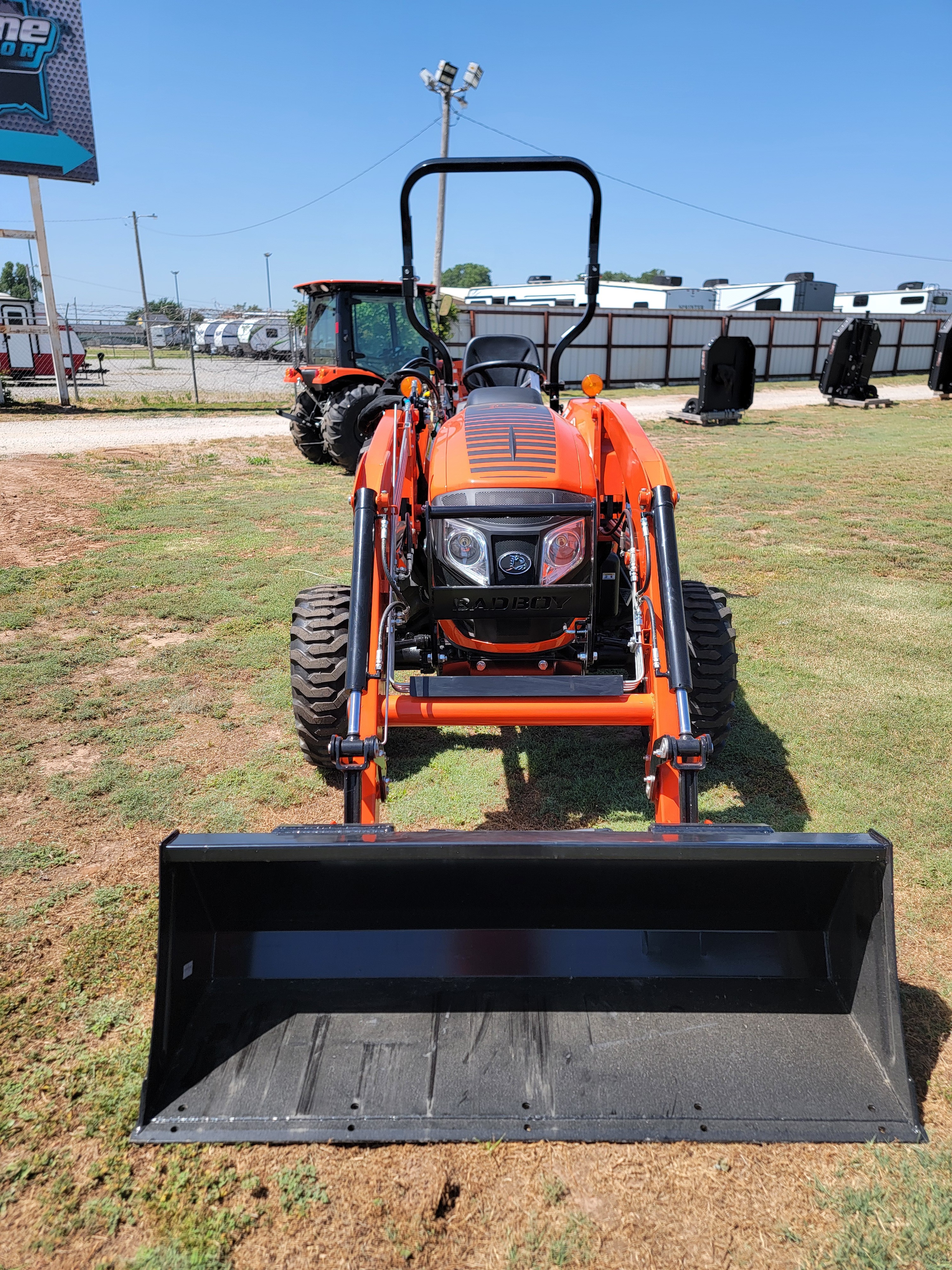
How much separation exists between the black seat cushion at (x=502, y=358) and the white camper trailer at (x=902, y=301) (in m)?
37.4

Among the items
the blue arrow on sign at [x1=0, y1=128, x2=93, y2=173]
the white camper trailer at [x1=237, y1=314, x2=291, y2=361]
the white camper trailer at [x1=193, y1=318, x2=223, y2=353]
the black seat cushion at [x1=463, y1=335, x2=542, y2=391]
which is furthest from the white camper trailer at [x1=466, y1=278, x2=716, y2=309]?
the black seat cushion at [x1=463, y1=335, x2=542, y2=391]

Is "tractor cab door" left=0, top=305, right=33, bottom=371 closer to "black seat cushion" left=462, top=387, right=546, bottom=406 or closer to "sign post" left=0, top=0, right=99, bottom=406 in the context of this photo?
"sign post" left=0, top=0, right=99, bottom=406

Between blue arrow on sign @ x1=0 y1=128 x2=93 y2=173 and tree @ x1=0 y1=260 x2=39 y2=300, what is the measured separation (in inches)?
1072

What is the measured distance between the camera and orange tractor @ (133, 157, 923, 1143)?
7.04 ft

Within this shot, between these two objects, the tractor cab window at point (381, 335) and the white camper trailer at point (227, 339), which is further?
the white camper trailer at point (227, 339)

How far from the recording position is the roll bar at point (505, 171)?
11.7 feet

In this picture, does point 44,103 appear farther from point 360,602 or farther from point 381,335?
point 360,602

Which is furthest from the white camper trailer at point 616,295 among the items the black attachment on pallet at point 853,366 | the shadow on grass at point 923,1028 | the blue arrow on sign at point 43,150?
the shadow on grass at point 923,1028

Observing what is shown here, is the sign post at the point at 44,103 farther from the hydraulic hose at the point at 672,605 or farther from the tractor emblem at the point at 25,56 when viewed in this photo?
the hydraulic hose at the point at 672,605

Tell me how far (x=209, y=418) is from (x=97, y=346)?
27.4m

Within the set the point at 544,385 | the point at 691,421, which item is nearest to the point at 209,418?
the point at 691,421

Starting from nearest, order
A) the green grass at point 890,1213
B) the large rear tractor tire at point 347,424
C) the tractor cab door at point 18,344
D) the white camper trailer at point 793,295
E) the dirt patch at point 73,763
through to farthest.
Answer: the green grass at point 890,1213
the dirt patch at point 73,763
the large rear tractor tire at point 347,424
the tractor cab door at point 18,344
the white camper trailer at point 793,295

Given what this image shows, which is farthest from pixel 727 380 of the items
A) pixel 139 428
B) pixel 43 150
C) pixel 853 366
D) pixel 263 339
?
pixel 263 339

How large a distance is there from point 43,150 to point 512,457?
1763 cm
